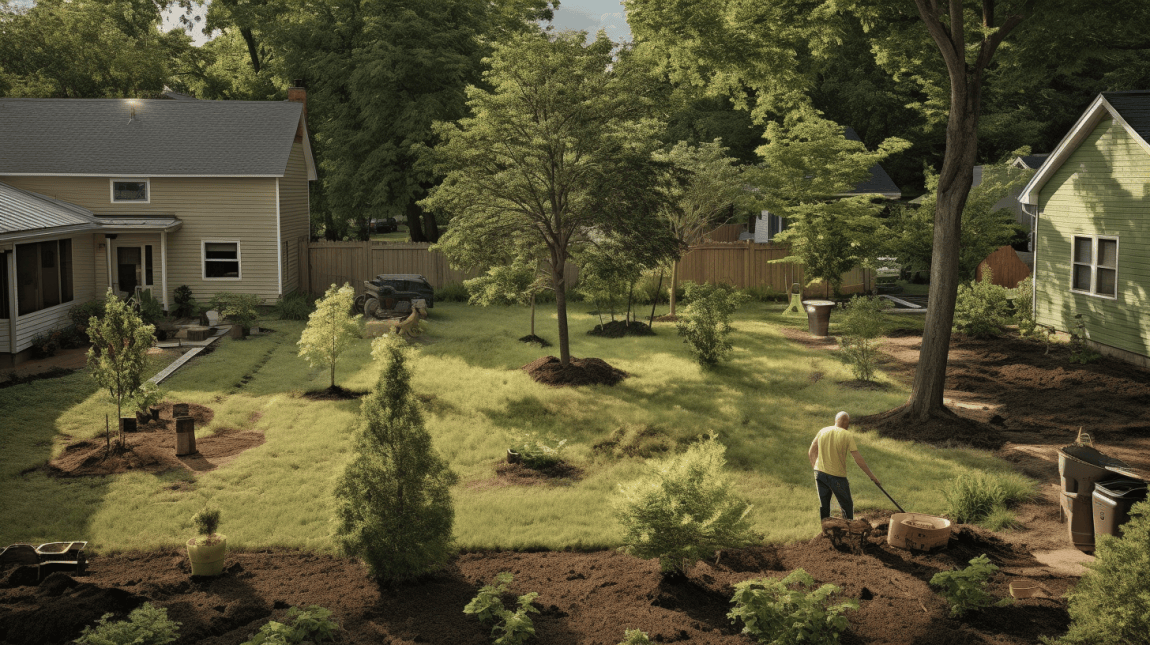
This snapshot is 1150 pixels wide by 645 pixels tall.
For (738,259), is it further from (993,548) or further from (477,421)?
(993,548)

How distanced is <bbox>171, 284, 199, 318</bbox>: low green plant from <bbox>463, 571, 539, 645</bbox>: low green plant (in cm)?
2298

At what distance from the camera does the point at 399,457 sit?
30.5ft

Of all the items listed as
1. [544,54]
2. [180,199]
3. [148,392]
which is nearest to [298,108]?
[180,199]

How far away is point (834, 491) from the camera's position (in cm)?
Answer: 1116

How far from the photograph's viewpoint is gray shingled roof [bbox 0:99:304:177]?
29.0 meters

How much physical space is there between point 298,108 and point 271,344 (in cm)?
1138

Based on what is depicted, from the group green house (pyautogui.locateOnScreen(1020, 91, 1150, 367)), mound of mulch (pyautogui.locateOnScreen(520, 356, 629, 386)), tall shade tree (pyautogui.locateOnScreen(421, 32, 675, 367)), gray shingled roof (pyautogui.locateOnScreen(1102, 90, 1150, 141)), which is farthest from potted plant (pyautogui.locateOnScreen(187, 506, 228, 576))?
gray shingled roof (pyautogui.locateOnScreen(1102, 90, 1150, 141))

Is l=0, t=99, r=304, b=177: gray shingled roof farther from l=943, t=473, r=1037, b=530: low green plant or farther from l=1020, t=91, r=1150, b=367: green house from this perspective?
l=943, t=473, r=1037, b=530: low green plant

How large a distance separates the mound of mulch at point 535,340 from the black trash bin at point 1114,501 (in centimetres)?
1553

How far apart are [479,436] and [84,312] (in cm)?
1467

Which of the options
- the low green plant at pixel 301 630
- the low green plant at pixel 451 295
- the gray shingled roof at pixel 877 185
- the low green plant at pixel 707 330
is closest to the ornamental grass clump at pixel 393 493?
the low green plant at pixel 301 630

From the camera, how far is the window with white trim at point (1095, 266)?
788 inches

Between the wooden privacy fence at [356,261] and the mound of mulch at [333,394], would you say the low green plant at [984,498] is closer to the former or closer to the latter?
the mound of mulch at [333,394]

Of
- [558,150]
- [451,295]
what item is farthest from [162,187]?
[558,150]
